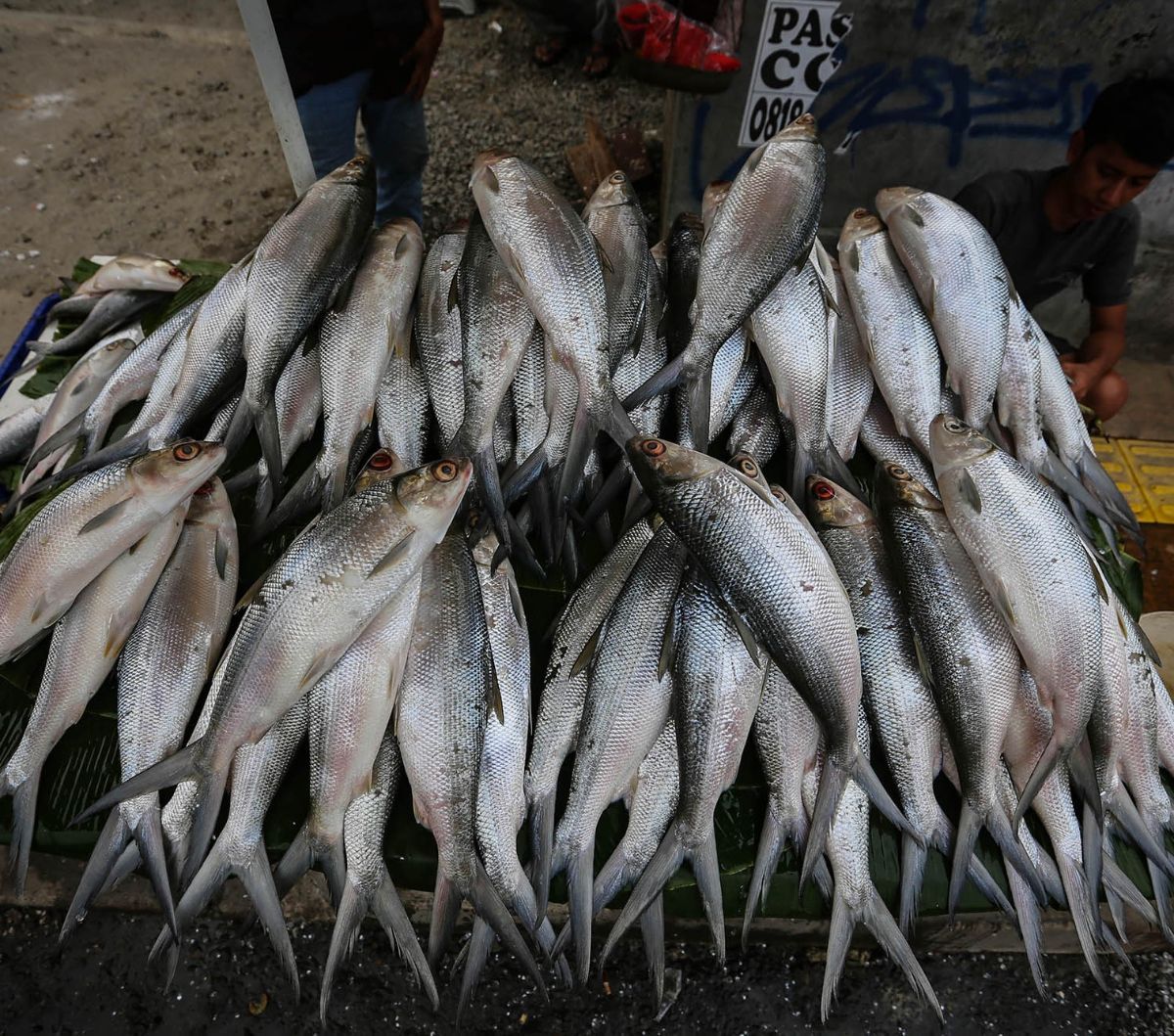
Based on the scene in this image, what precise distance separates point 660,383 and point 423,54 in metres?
3.40

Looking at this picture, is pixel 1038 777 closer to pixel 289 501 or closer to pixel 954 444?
pixel 954 444

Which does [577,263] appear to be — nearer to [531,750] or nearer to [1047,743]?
[531,750]

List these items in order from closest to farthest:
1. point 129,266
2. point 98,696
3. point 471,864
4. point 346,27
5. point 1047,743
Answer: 1. point 471,864
2. point 1047,743
3. point 98,696
4. point 129,266
5. point 346,27

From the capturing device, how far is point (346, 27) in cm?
396

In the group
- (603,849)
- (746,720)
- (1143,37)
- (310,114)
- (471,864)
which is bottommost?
(603,849)

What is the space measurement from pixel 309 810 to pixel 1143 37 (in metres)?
5.72

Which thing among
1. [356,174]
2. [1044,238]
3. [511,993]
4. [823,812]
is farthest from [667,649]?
[1044,238]

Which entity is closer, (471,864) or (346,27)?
(471,864)

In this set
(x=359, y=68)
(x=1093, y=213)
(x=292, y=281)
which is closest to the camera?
(x=292, y=281)

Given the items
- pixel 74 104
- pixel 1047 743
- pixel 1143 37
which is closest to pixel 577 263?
pixel 1047 743

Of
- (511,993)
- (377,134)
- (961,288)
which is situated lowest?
(511,993)

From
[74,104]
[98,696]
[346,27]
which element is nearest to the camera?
[98,696]

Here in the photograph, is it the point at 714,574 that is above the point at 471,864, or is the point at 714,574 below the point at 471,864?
above

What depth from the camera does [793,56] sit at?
4035mm
